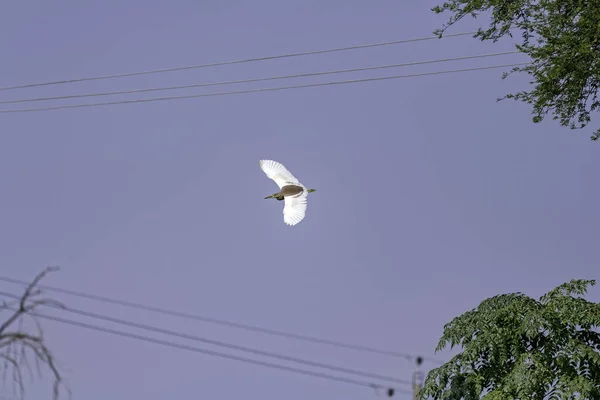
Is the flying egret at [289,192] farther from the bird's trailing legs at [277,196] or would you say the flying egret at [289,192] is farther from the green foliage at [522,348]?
the green foliage at [522,348]

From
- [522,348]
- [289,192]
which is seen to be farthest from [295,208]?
[522,348]

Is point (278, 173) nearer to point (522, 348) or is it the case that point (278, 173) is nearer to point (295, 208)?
point (295, 208)

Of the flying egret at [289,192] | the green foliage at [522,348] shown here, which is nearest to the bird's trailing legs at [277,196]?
the flying egret at [289,192]

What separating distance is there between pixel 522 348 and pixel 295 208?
16.2 feet

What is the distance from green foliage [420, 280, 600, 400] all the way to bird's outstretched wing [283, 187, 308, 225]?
13.1 ft

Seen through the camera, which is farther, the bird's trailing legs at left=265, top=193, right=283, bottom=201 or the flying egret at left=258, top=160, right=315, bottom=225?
the bird's trailing legs at left=265, top=193, right=283, bottom=201

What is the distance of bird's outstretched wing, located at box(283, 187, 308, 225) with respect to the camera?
15180 mm

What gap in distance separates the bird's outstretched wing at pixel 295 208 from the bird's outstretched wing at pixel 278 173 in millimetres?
409

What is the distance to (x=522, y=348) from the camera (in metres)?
16.3

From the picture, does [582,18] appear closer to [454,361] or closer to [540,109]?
[540,109]

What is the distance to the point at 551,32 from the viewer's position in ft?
50.9

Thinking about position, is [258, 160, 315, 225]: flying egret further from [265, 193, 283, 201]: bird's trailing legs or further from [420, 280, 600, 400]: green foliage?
[420, 280, 600, 400]: green foliage

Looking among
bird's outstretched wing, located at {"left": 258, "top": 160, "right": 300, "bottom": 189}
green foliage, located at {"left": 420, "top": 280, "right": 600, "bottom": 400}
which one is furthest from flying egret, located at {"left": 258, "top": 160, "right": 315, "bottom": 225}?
green foliage, located at {"left": 420, "top": 280, "right": 600, "bottom": 400}

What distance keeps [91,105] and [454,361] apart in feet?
29.5
